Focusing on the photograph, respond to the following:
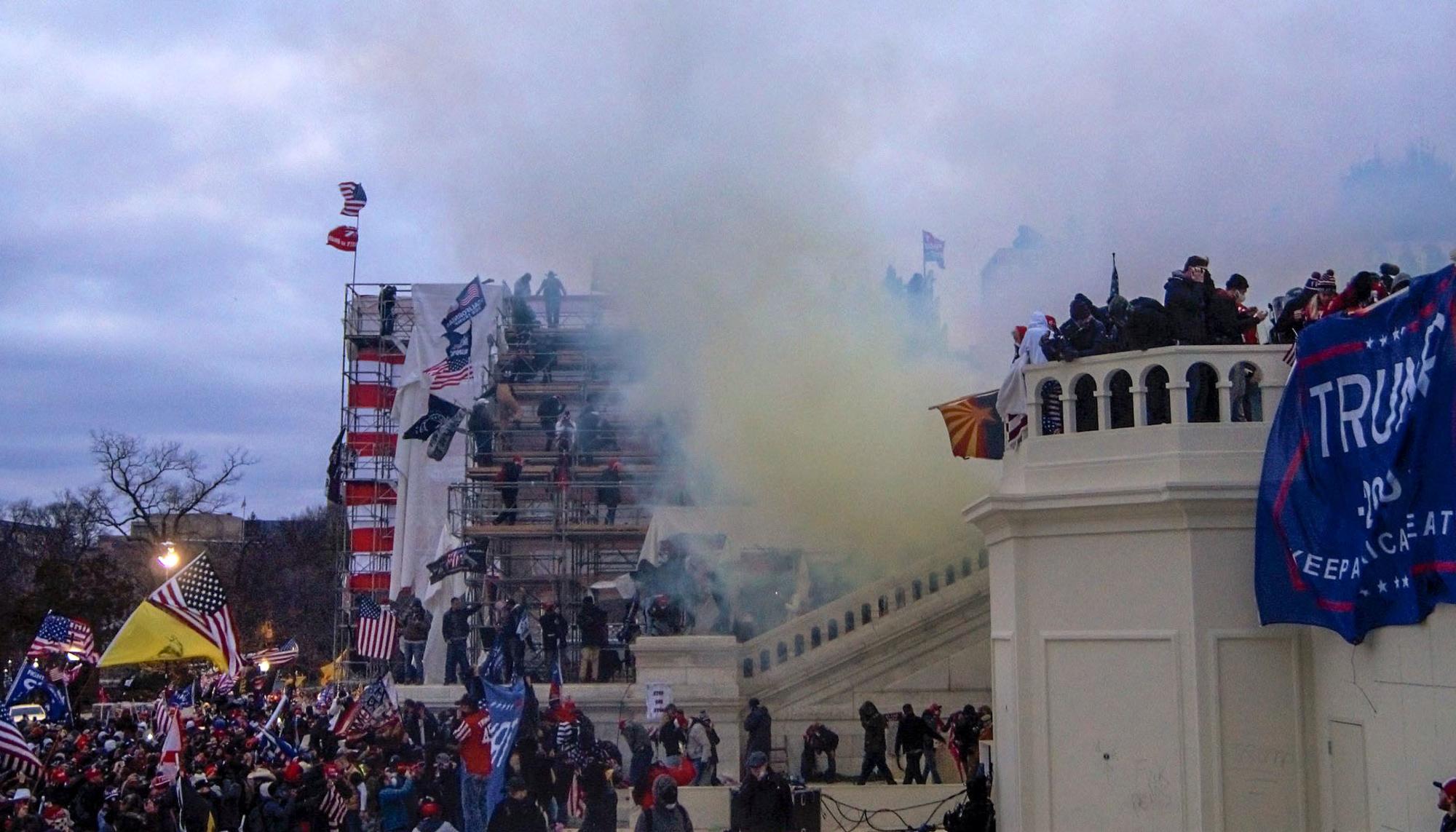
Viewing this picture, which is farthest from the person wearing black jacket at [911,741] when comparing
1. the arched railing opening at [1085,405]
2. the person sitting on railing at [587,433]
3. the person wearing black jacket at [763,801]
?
the person sitting on railing at [587,433]

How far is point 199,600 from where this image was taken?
17.4m

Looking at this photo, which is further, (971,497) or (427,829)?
(971,497)

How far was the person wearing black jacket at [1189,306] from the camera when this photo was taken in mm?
12461

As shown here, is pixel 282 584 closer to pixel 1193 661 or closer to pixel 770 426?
pixel 770 426

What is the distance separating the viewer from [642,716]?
2081 cm

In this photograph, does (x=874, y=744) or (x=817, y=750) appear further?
(x=817, y=750)

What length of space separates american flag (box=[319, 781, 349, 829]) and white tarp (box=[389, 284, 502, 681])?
16090mm

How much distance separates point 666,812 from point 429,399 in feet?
71.7

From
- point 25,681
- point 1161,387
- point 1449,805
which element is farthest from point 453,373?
point 1449,805

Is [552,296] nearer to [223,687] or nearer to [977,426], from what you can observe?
[223,687]

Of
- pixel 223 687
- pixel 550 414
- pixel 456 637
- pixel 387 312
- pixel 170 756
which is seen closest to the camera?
pixel 170 756

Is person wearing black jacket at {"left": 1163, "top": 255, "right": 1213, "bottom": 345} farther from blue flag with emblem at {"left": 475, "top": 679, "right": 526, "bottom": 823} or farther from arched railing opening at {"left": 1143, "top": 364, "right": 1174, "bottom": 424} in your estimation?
blue flag with emblem at {"left": 475, "top": 679, "right": 526, "bottom": 823}

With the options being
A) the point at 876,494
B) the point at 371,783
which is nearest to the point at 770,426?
the point at 876,494

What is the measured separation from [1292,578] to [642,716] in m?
12.0
